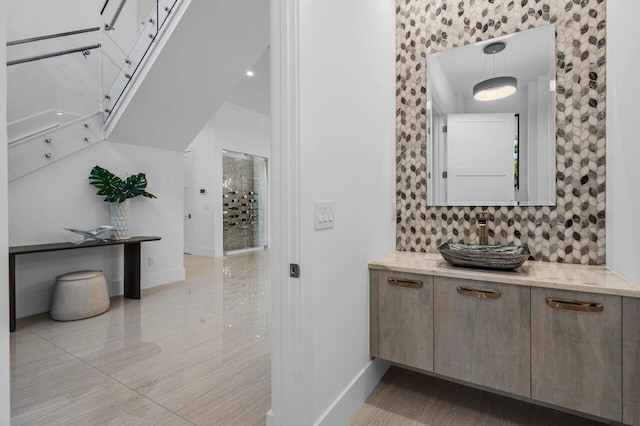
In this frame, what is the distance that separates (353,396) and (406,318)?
1.69 feet

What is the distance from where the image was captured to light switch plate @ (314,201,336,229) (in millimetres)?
1427

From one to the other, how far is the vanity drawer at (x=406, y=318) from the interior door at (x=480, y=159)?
772 mm

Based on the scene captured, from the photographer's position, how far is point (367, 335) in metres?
1.91

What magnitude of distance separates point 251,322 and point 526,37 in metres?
3.08

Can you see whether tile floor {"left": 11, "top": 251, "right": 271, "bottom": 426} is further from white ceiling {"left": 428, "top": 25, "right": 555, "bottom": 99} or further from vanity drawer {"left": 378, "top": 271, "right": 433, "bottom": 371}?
white ceiling {"left": 428, "top": 25, "right": 555, "bottom": 99}

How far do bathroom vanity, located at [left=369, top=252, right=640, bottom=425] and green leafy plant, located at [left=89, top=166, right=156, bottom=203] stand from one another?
3166 mm

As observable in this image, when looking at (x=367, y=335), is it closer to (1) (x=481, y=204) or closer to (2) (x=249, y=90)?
(1) (x=481, y=204)

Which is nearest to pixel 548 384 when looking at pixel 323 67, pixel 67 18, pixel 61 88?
pixel 323 67

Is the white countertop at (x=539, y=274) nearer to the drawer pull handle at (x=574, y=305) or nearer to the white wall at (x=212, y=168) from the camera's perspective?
the drawer pull handle at (x=574, y=305)

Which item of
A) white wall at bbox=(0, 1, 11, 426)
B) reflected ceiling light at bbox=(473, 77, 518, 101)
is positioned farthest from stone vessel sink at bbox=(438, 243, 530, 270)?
white wall at bbox=(0, 1, 11, 426)

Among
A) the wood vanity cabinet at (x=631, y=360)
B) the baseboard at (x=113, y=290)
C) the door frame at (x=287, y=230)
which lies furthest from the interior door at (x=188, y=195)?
the wood vanity cabinet at (x=631, y=360)

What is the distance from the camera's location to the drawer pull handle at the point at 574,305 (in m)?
Result: 1.36

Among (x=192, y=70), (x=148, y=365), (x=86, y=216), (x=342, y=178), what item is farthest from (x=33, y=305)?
(x=342, y=178)

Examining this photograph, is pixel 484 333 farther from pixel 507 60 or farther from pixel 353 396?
pixel 507 60
